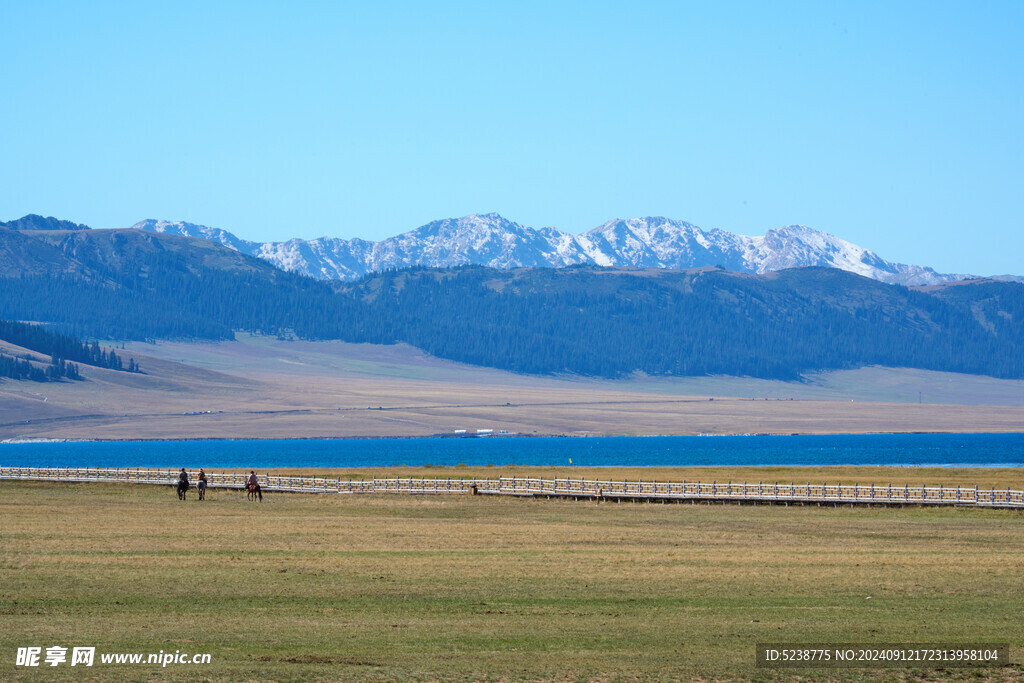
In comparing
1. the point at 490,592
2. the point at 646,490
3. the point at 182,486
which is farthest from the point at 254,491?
the point at 490,592

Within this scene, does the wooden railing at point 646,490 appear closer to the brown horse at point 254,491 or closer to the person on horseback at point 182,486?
the brown horse at point 254,491

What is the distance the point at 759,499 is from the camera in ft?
227

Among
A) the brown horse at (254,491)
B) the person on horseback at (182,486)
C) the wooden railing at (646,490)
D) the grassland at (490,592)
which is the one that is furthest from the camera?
the person on horseback at (182,486)

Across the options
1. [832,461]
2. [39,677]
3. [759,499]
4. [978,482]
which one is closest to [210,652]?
[39,677]

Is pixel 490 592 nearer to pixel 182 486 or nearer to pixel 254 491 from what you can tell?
pixel 254 491

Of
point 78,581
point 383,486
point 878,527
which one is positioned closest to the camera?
point 78,581

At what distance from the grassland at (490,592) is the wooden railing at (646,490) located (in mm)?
11364

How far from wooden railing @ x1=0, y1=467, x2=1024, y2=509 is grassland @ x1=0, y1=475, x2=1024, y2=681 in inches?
447

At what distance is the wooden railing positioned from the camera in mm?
65875

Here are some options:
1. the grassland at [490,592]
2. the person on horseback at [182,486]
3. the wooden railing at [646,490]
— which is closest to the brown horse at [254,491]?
the person on horseback at [182,486]

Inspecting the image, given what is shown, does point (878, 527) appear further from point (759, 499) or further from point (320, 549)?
point (320, 549)

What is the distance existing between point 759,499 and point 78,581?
147ft

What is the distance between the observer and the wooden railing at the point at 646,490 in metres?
65.9

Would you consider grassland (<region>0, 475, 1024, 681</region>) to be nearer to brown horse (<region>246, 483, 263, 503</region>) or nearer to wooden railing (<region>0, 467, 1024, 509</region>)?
wooden railing (<region>0, 467, 1024, 509</region>)
